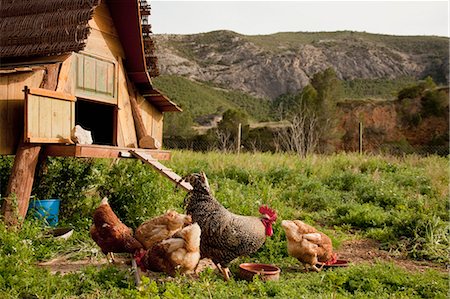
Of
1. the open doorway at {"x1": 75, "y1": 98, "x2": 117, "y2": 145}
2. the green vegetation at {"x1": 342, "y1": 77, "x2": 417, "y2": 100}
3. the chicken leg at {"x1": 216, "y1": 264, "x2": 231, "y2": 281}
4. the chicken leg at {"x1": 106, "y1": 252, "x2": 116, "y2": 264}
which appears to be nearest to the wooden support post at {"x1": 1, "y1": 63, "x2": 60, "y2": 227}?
the chicken leg at {"x1": 106, "y1": 252, "x2": 116, "y2": 264}

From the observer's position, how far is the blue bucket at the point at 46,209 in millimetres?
6535

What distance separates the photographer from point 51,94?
5793mm

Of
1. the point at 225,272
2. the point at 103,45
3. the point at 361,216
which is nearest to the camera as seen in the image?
the point at 225,272

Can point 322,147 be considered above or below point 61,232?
above

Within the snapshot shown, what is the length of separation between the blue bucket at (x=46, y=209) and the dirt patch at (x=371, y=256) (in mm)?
4275

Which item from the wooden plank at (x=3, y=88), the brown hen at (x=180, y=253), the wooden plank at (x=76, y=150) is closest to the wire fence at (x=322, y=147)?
the wooden plank at (x=76, y=150)

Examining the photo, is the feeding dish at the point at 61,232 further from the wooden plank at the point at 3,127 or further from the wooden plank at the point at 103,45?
the wooden plank at the point at 103,45

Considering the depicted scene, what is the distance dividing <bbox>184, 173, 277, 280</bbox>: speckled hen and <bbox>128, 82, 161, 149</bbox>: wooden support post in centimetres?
231

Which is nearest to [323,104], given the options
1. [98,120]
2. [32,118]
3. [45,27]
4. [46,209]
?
[98,120]

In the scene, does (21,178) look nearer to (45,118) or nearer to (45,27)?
(45,118)

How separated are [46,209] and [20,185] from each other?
93 cm

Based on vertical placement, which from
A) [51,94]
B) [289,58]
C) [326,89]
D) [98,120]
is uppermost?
[289,58]

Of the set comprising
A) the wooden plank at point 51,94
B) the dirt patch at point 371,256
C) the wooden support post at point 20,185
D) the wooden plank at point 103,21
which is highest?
the wooden plank at point 103,21

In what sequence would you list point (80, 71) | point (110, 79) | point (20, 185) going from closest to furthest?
1. point (20, 185)
2. point (80, 71)
3. point (110, 79)
